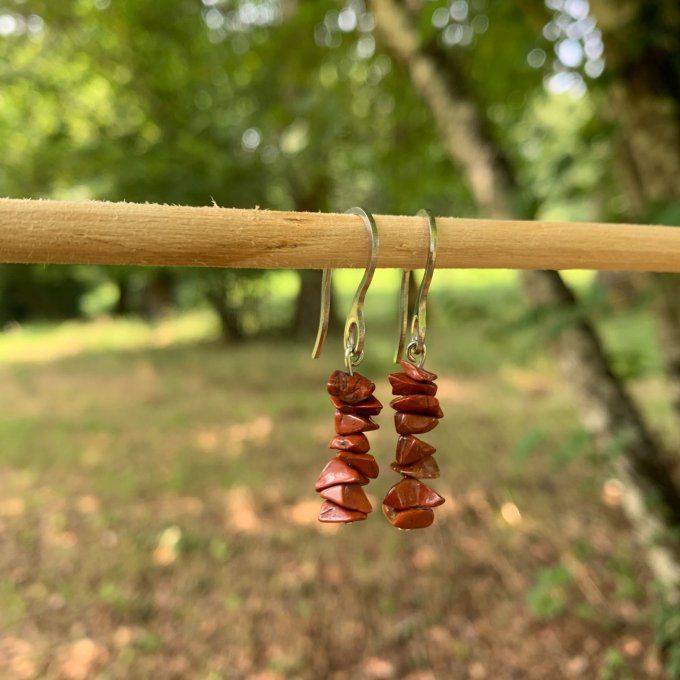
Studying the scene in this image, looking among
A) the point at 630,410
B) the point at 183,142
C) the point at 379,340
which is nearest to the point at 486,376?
the point at 379,340

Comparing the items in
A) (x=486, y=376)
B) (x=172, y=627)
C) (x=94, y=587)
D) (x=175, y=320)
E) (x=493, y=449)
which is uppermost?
(x=175, y=320)

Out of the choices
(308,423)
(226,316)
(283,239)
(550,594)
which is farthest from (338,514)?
(226,316)

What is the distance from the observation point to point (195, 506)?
15.4ft

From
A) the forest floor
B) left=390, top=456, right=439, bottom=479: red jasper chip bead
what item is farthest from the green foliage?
left=390, top=456, right=439, bottom=479: red jasper chip bead

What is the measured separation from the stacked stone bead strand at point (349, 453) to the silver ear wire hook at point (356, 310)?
0.12 feet

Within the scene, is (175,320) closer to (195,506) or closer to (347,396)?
(195,506)

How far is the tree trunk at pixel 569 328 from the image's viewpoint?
2924 mm

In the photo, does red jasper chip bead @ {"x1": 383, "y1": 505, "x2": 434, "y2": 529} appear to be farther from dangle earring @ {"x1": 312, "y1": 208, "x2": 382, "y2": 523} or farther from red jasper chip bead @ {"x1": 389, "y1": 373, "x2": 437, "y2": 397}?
red jasper chip bead @ {"x1": 389, "y1": 373, "x2": 437, "y2": 397}

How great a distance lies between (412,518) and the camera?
943 millimetres

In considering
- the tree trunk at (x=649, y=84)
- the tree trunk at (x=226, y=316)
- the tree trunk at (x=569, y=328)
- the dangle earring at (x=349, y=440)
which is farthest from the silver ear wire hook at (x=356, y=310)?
the tree trunk at (x=226, y=316)

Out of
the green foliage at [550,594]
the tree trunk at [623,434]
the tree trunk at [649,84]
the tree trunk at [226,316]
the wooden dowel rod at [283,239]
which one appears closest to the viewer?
the wooden dowel rod at [283,239]

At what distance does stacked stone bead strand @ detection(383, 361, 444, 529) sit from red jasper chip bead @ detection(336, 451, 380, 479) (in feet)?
0.13

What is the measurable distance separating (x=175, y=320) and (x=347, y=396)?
518 inches

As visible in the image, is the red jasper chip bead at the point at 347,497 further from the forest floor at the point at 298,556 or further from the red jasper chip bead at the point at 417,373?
the forest floor at the point at 298,556
